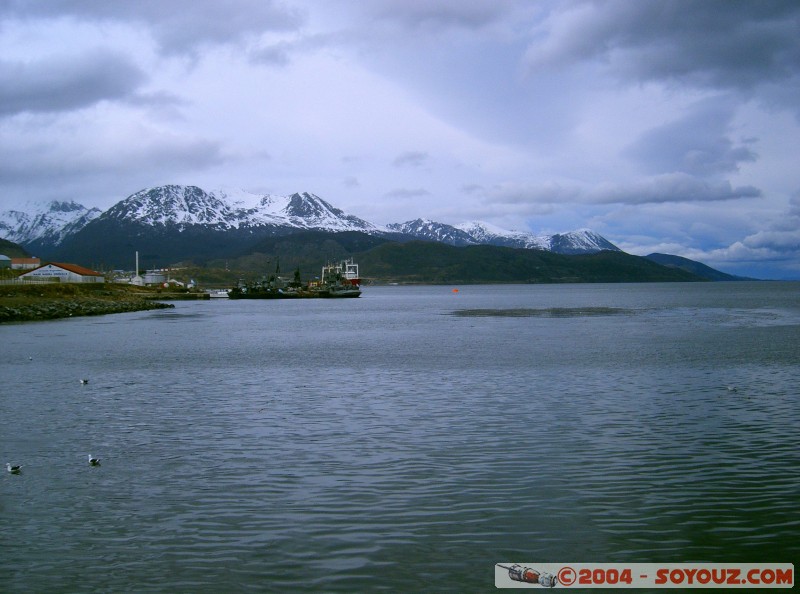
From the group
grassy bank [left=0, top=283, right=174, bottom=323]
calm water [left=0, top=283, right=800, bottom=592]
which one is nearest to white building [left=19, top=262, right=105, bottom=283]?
grassy bank [left=0, top=283, right=174, bottom=323]

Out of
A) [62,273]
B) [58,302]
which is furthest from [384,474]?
Answer: [62,273]

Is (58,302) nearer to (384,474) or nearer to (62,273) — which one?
(62,273)

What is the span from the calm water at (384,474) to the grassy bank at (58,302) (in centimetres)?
5947

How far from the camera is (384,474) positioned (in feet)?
52.9

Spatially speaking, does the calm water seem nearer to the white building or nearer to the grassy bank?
the grassy bank

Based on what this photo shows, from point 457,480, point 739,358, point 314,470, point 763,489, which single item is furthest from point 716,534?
point 739,358

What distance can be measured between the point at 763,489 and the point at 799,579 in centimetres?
454

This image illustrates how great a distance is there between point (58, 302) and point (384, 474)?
96.3 meters

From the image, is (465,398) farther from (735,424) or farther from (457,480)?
(457,480)

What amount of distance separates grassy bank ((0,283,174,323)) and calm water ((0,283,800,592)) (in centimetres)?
5947

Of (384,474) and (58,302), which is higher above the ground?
(58,302)

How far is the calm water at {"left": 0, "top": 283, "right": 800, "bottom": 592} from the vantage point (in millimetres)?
11328

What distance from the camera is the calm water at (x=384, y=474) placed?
37.2ft

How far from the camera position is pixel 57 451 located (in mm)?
18688
